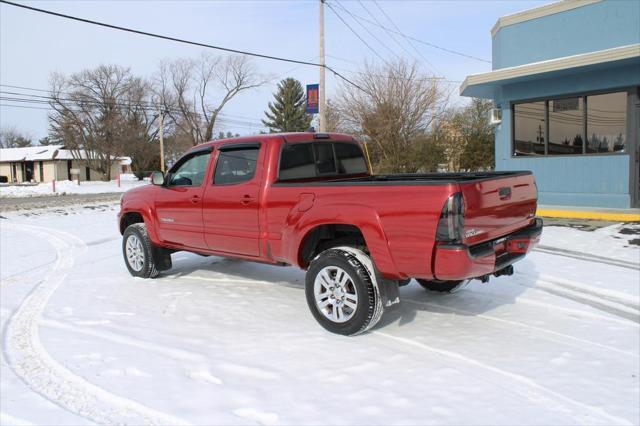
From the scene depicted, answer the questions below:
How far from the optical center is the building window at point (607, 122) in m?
11.8

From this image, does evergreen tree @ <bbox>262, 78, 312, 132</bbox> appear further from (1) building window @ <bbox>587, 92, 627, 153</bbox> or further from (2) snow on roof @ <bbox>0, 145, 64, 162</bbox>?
(1) building window @ <bbox>587, 92, 627, 153</bbox>

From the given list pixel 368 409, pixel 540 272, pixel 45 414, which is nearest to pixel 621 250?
pixel 540 272

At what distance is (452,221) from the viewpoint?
368 cm

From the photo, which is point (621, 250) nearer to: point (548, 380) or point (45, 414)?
point (548, 380)

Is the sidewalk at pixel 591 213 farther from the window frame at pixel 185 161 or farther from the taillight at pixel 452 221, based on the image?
the window frame at pixel 185 161

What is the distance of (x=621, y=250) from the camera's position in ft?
26.2

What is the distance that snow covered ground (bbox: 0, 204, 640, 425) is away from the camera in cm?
317

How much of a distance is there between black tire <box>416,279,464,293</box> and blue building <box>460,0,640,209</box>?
836cm

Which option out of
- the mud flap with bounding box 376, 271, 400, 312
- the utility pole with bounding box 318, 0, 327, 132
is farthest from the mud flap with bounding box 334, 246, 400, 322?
the utility pole with bounding box 318, 0, 327, 132

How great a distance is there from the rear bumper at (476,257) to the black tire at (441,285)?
1.18 meters

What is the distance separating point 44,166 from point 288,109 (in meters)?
31.9

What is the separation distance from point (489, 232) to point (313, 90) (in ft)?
52.7

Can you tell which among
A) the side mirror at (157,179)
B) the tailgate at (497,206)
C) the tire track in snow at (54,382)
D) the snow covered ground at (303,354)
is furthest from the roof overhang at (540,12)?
the tire track in snow at (54,382)

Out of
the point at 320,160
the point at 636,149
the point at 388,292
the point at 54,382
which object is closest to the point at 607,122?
the point at 636,149
